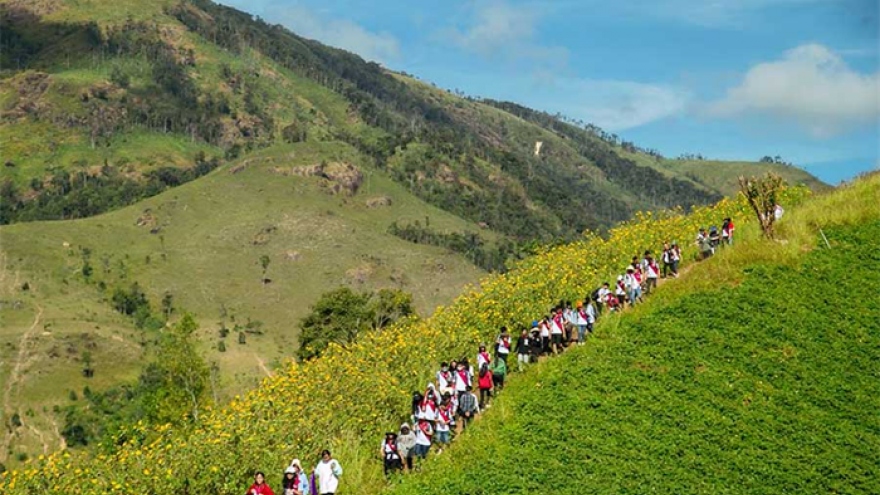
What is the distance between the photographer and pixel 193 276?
161500 millimetres

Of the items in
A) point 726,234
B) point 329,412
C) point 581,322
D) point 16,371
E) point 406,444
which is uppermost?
point 726,234

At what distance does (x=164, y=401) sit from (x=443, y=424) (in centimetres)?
4710

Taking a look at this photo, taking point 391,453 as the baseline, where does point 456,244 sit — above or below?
below

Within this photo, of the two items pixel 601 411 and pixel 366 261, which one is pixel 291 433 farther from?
pixel 366 261

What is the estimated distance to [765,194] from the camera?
31359 mm

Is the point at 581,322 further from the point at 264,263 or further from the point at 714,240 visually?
the point at 264,263

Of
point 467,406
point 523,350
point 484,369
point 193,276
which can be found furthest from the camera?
point 193,276

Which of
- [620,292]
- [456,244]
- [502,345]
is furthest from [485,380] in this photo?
[456,244]

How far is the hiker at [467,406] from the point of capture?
76.9 ft

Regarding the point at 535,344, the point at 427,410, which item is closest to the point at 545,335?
the point at 535,344

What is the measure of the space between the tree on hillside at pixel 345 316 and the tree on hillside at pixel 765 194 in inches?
1803

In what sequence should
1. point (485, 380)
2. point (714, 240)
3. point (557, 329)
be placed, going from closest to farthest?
point (485, 380)
point (557, 329)
point (714, 240)

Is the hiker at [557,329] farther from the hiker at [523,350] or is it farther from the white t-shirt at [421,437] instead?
the white t-shirt at [421,437]

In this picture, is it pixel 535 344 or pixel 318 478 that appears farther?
pixel 535 344
